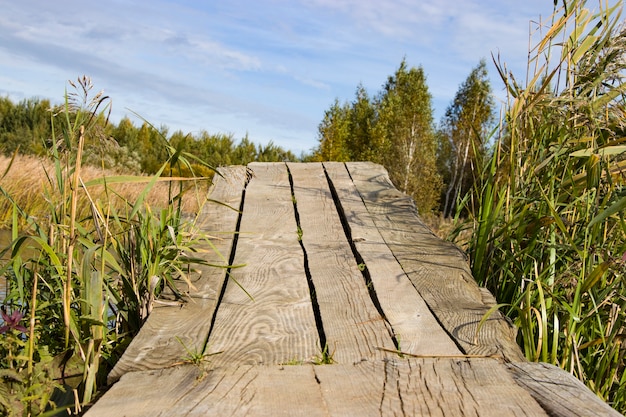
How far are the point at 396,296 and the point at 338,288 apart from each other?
0.23 m

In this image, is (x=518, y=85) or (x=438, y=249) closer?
(x=518, y=85)

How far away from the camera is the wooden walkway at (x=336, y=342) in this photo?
62.4 inches

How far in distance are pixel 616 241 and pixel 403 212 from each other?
50.8 inches

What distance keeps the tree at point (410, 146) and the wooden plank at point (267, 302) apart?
12.7 metres

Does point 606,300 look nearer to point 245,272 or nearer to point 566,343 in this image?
point 566,343

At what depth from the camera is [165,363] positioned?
184cm

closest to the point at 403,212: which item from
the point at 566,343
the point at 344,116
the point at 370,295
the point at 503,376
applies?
the point at 370,295

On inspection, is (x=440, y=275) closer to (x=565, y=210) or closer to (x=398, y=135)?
(x=565, y=210)

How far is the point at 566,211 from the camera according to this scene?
2598mm

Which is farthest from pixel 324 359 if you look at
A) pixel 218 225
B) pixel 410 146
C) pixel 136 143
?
pixel 410 146

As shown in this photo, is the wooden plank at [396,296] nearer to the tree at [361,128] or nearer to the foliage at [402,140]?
the foliage at [402,140]

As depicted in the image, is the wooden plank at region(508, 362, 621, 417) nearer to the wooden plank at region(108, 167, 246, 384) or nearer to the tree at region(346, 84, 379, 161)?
the wooden plank at region(108, 167, 246, 384)

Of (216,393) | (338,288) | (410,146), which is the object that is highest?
(410,146)

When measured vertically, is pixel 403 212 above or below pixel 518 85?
below
